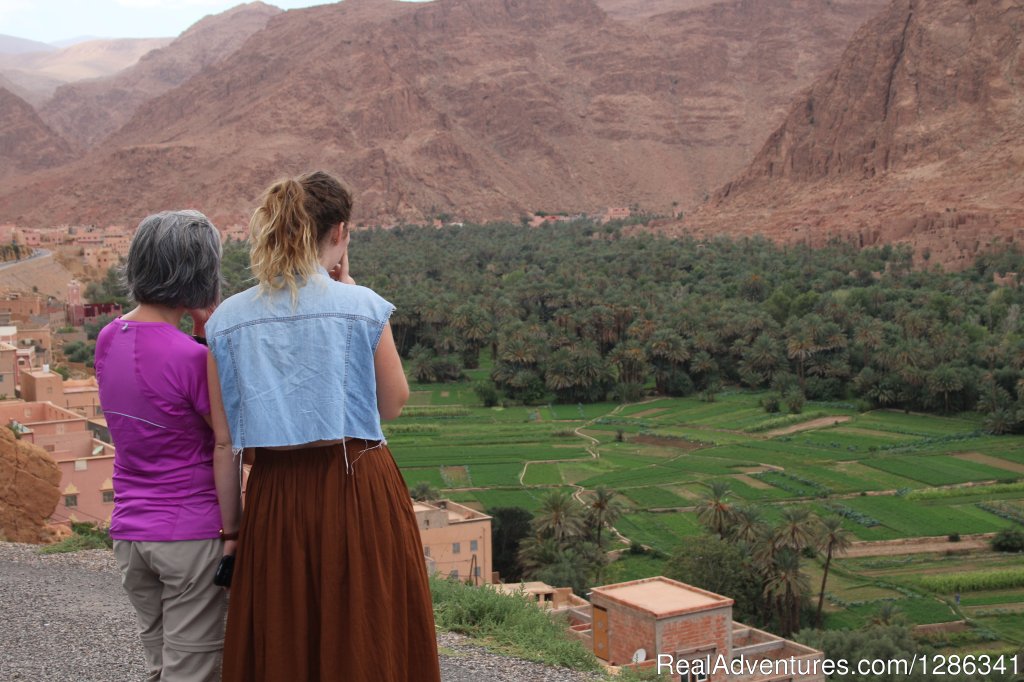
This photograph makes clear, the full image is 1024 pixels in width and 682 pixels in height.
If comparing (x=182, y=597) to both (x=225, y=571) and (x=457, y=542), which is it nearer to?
(x=225, y=571)

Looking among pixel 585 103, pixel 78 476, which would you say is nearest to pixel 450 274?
pixel 78 476

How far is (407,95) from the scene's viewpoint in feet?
416

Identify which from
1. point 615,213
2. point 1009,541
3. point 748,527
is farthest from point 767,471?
point 615,213

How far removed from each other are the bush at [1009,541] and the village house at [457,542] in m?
12.0

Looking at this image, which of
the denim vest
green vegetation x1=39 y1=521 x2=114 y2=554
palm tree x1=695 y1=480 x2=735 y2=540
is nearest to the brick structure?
green vegetation x1=39 y1=521 x2=114 y2=554

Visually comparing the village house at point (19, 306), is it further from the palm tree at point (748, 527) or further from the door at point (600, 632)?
the door at point (600, 632)

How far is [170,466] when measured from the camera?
348 centimetres

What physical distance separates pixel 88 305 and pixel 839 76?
6351cm

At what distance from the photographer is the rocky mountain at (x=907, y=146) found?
67688 millimetres

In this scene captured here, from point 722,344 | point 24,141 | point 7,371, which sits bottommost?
point 722,344

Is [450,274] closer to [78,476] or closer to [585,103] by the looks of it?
[78,476]

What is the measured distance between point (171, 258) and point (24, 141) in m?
153

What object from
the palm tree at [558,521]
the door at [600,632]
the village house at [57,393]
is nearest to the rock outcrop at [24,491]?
the door at [600,632]

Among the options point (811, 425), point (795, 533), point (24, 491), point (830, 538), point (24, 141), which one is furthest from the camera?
point (24, 141)
